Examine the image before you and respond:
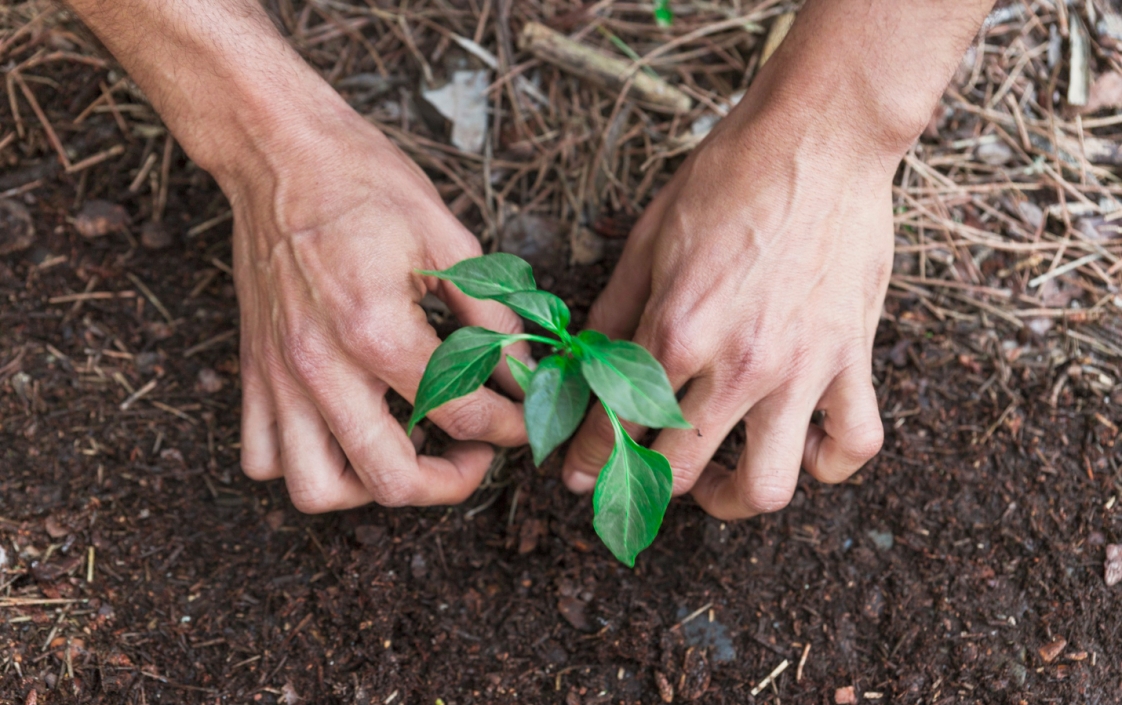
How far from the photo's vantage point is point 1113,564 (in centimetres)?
197

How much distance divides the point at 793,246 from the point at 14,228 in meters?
2.20

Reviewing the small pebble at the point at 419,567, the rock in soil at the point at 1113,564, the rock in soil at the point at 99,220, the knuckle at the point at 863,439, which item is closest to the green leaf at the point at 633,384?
the knuckle at the point at 863,439

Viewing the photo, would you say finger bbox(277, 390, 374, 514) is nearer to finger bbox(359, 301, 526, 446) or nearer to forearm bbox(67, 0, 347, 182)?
finger bbox(359, 301, 526, 446)

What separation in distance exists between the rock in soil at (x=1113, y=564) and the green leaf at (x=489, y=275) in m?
1.67

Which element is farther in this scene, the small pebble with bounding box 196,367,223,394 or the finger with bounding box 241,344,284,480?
the small pebble with bounding box 196,367,223,394

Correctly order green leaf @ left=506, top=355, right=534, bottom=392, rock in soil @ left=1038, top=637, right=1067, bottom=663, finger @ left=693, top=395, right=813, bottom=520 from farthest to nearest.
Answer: rock in soil @ left=1038, top=637, right=1067, bottom=663, finger @ left=693, top=395, right=813, bottom=520, green leaf @ left=506, top=355, right=534, bottom=392

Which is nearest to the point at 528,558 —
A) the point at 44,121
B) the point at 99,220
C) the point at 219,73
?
the point at 219,73

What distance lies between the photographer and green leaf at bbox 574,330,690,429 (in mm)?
1218

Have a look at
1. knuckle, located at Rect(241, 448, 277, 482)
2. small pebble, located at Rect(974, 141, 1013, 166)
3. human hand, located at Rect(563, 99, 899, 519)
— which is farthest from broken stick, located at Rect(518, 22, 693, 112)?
knuckle, located at Rect(241, 448, 277, 482)

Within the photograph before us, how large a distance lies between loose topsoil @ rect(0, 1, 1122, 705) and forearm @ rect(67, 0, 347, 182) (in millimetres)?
593

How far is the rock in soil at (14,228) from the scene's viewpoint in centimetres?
229

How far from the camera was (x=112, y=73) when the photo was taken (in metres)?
2.48

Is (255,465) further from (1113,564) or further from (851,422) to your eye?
(1113,564)

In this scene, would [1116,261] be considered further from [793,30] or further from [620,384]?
[620,384]
